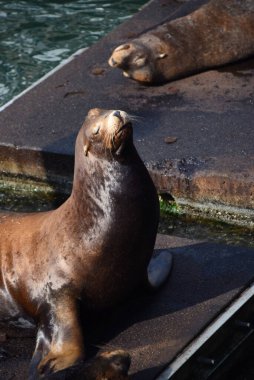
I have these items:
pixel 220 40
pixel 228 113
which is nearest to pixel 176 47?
pixel 220 40

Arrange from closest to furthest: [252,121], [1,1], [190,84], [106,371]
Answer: [106,371] → [252,121] → [190,84] → [1,1]

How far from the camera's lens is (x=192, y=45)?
383 inches

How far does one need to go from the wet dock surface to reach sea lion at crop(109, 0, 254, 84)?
10 cm

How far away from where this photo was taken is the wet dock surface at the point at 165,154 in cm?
608

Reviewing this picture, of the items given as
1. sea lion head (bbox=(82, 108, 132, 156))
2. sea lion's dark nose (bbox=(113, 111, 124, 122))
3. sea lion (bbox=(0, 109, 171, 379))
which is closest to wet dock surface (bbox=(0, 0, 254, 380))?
sea lion (bbox=(0, 109, 171, 379))

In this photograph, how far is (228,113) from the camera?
28.8 ft

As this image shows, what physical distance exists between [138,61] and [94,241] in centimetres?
368

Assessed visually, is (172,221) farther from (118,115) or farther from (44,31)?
(44,31)

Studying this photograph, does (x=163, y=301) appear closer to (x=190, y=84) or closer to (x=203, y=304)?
(x=203, y=304)

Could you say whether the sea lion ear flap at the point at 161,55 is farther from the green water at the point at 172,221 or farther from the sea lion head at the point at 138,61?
the green water at the point at 172,221

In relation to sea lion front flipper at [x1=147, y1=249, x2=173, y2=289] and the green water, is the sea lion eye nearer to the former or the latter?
the green water

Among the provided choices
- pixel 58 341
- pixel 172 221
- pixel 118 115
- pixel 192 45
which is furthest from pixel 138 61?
pixel 58 341

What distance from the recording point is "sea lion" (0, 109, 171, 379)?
5949 millimetres

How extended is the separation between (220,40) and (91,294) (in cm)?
429
